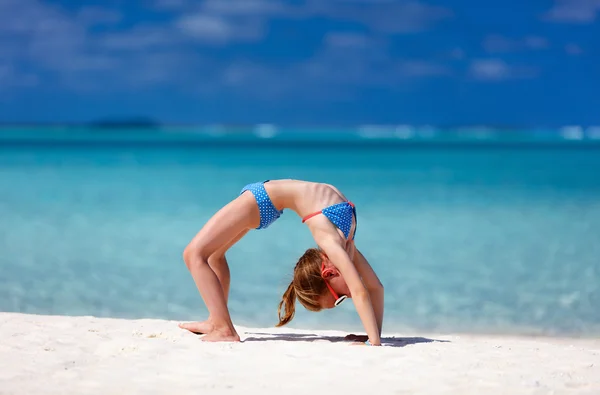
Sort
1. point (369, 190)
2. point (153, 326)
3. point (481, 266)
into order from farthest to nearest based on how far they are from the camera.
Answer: point (369, 190) → point (481, 266) → point (153, 326)

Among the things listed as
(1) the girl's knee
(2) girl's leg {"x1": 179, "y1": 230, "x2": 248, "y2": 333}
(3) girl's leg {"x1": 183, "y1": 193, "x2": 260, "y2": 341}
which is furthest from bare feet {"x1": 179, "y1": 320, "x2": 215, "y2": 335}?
(1) the girl's knee

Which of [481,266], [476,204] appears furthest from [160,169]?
[481,266]

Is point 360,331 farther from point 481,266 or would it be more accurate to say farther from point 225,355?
point 481,266

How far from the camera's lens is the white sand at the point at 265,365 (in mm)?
3525

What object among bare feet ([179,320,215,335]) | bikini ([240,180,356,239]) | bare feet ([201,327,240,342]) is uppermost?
bikini ([240,180,356,239])

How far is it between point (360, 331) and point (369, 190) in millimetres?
11257

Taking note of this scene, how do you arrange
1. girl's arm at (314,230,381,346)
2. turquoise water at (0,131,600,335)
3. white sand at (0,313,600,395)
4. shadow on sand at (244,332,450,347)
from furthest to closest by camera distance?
turquoise water at (0,131,600,335)
shadow on sand at (244,332,450,347)
girl's arm at (314,230,381,346)
white sand at (0,313,600,395)

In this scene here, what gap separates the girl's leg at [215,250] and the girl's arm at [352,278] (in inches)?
18.4

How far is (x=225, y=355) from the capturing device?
414 cm

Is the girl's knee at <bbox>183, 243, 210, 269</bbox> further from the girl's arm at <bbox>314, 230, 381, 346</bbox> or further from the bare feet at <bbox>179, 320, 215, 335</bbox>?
the girl's arm at <bbox>314, 230, 381, 346</bbox>

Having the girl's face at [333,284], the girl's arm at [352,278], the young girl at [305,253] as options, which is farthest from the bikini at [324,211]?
the girl's face at [333,284]

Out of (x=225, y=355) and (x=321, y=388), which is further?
(x=225, y=355)

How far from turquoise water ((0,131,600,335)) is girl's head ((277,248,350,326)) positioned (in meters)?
1.63

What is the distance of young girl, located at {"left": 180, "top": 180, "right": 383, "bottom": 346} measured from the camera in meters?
4.47
